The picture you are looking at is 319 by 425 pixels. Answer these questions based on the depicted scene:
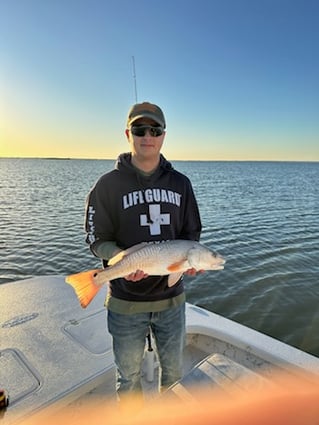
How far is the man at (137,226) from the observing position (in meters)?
2.50

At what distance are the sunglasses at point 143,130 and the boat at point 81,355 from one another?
190 centimetres

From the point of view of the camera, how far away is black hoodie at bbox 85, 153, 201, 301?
99.0 inches

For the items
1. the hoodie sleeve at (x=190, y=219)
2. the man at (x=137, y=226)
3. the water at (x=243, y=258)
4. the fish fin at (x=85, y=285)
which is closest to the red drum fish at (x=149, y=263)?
the fish fin at (x=85, y=285)

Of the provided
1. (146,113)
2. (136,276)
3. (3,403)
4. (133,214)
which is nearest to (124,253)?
(136,276)

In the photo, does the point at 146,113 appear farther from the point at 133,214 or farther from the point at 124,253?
the point at 124,253

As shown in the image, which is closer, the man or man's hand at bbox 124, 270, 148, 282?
man's hand at bbox 124, 270, 148, 282

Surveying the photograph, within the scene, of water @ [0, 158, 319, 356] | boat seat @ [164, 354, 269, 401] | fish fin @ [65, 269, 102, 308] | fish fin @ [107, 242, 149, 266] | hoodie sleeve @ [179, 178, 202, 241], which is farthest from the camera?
water @ [0, 158, 319, 356]

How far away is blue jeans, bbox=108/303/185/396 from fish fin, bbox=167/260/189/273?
1.25 feet

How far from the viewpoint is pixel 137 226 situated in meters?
2.52

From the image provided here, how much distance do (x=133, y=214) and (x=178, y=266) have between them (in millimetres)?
546

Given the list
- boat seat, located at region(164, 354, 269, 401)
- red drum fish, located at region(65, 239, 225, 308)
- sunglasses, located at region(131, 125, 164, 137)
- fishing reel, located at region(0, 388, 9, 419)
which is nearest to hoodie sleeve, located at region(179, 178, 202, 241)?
red drum fish, located at region(65, 239, 225, 308)

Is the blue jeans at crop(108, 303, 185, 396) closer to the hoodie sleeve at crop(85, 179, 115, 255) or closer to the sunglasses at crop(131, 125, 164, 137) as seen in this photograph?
Answer: the hoodie sleeve at crop(85, 179, 115, 255)

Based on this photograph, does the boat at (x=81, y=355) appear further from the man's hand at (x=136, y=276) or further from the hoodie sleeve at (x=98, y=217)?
the hoodie sleeve at (x=98, y=217)

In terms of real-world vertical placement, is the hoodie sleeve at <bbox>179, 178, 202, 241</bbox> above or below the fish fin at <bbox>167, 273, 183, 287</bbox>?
above
